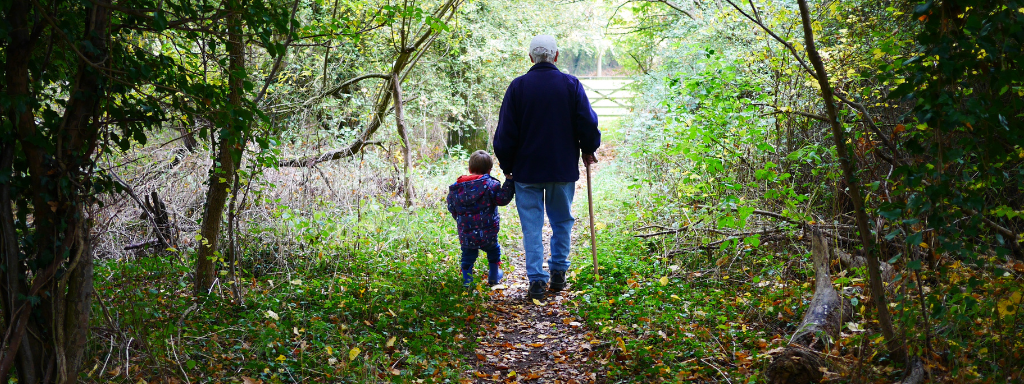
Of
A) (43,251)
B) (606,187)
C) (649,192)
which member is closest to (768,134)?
(649,192)

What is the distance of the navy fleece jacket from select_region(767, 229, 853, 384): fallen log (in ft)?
6.40

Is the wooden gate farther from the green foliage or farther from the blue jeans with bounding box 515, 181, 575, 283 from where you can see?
the green foliage

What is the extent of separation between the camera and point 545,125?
5.14m

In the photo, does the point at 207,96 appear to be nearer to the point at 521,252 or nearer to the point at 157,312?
the point at 157,312

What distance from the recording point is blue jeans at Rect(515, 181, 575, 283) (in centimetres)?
527

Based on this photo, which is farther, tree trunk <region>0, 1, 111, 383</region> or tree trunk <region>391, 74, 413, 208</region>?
tree trunk <region>391, 74, 413, 208</region>

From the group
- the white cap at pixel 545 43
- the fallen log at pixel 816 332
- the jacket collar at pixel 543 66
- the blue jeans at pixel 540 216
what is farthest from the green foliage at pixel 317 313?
the white cap at pixel 545 43

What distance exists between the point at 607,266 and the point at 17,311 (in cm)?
434

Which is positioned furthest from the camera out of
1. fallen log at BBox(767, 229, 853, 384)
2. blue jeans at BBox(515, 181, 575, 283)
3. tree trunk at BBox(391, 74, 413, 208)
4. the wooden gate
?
the wooden gate

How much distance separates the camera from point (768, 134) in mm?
5594

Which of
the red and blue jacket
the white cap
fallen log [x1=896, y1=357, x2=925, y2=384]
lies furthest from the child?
fallen log [x1=896, y1=357, x2=925, y2=384]

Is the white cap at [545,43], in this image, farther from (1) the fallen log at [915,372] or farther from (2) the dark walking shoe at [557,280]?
(1) the fallen log at [915,372]

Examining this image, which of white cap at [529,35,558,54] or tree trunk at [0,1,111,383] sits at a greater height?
white cap at [529,35,558,54]

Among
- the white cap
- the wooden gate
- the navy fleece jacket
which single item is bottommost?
→ the navy fleece jacket
